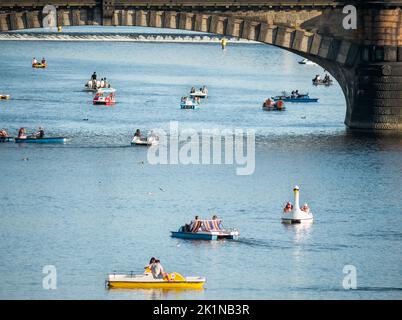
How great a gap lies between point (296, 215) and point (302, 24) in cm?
3969

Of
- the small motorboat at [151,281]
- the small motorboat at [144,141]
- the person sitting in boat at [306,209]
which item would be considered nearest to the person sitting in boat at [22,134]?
the small motorboat at [144,141]

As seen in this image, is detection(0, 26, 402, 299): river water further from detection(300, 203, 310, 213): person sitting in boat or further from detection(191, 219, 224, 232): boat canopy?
detection(191, 219, 224, 232): boat canopy

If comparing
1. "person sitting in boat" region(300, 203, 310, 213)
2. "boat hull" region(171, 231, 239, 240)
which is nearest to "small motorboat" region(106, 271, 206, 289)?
"boat hull" region(171, 231, 239, 240)

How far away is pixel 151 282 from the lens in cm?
9794

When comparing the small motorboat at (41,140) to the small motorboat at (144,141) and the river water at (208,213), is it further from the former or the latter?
the small motorboat at (144,141)

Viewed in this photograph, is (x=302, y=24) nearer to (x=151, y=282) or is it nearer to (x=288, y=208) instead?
(x=288, y=208)

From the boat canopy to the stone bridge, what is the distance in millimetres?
40819

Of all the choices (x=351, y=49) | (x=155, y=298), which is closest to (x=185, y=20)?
(x=351, y=49)

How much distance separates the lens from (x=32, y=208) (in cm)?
11975

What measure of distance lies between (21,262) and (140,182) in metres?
30.4

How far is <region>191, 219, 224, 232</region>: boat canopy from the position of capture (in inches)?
4385

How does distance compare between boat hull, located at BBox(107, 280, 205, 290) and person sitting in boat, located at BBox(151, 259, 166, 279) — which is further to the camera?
person sitting in boat, located at BBox(151, 259, 166, 279)

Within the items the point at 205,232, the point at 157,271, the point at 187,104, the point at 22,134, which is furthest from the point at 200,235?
the point at 187,104
